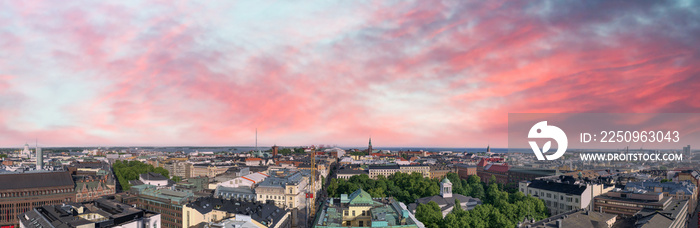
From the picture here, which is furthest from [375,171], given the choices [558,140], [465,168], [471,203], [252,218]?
[252,218]

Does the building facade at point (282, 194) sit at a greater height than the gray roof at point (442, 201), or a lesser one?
greater

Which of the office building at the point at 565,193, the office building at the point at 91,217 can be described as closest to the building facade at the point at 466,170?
the office building at the point at 565,193

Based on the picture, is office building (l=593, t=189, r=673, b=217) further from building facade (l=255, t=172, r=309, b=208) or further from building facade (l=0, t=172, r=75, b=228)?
building facade (l=0, t=172, r=75, b=228)

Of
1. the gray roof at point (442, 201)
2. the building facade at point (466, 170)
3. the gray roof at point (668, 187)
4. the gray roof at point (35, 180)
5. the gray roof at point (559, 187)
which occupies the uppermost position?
the gray roof at point (35, 180)

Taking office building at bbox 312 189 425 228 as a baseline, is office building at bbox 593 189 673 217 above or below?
below

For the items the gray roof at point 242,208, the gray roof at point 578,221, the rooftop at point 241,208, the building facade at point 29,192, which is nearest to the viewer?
the gray roof at point 578,221

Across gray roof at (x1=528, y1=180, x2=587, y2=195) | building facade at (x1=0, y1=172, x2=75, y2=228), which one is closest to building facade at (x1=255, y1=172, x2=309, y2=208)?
building facade at (x1=0, y1=172, x2=75, y2=228)

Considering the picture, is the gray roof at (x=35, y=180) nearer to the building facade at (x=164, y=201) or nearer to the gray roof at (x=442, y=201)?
the building facade at (x=164, y=201)

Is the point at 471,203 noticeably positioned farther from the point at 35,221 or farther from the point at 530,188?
the point at 35,221

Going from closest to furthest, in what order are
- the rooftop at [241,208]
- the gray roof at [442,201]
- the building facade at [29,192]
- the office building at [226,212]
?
the rooftop at [241,208]
the office building at [226,212]
the gray roof at [442,201]
the building facade at [29,192]
